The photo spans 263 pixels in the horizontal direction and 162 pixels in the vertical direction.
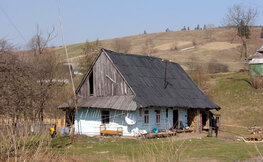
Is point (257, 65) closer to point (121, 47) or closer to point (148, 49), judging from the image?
point (121, 47)

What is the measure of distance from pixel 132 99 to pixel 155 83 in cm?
468

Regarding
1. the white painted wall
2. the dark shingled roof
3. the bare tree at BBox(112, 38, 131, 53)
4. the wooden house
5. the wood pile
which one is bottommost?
the wood pile

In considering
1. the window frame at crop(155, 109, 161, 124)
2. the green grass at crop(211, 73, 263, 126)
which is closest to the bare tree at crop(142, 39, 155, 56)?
the green grass at crop(211, 73, 263, 126)

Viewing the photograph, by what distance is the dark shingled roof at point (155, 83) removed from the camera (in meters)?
27.7

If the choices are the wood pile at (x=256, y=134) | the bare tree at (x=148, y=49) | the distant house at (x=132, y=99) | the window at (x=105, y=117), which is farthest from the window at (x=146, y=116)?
the bare tree at (x=148, y=49)

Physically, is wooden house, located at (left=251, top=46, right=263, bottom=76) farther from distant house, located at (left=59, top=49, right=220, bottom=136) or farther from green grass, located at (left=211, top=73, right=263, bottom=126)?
distant house, located at (left=59, top=49, right=220, bottom=136)

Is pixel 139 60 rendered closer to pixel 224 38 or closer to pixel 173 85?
pixel 173 85

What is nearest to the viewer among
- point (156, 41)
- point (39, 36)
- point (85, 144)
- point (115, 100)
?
point (85, 144)

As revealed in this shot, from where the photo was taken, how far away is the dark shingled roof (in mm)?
27688

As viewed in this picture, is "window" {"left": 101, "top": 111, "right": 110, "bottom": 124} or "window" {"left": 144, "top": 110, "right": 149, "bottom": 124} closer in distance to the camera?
"window" {"left": 144, "top": 110, "right": 149, "bottom": 124}

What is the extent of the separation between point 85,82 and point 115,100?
4.53m

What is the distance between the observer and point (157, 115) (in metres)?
28.5

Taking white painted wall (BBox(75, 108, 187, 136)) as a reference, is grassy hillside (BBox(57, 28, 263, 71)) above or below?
above

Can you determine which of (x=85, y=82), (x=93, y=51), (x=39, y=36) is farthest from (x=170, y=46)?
(x=85, y=82)
